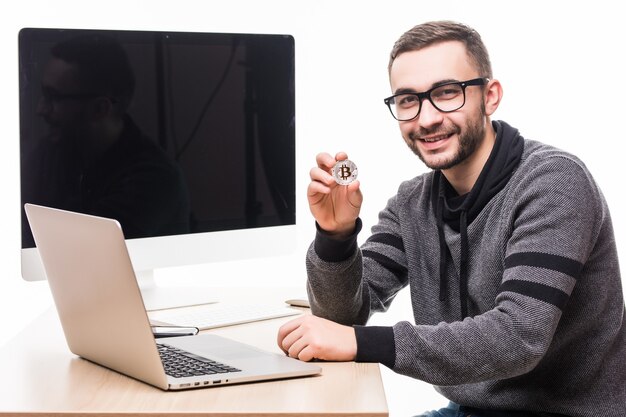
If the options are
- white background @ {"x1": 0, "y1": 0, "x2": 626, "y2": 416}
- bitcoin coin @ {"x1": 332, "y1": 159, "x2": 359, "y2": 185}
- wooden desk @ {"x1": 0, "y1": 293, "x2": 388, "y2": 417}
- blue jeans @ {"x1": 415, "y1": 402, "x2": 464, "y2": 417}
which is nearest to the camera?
wooden desk @ {"x1": 0, "y1": 293, "x2": 388, "y2": 417}

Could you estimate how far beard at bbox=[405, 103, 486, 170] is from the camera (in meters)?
1.80

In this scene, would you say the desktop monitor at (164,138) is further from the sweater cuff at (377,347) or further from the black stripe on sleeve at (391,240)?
the sweater cuff at (377,347)

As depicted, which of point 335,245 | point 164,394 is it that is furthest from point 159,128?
point 164,394

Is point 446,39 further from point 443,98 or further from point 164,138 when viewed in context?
point 164,138

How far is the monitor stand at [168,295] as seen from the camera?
6.43 ft

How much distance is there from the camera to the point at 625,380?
169 centimetres

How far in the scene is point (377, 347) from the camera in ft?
4.67

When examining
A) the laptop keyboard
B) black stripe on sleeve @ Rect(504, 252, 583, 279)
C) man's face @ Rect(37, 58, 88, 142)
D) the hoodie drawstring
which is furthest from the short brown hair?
the laptop keyboard

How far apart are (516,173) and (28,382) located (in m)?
0.90

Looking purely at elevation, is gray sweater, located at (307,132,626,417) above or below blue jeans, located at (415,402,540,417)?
above

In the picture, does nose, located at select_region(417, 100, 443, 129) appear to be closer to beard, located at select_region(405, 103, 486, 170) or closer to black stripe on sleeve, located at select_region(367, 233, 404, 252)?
beard, located at select_region(405, 103, 486, 170)

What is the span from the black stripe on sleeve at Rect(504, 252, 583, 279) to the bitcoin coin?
1.02ft

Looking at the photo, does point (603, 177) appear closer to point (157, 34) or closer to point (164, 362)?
point (157, 34)

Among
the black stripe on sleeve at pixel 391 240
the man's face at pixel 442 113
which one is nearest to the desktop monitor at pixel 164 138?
the black stripe on sleeve at pixel 391 240
